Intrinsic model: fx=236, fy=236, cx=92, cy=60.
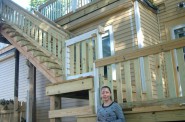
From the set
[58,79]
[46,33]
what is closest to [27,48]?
[46,33]

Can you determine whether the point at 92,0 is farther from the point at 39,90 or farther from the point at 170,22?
the point at 39,90

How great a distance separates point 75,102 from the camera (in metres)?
8.55

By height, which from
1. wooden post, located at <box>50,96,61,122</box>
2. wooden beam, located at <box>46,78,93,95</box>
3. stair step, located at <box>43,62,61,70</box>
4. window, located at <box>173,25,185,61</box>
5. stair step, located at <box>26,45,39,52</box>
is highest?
window, located at <box>173,25,185,61</box>

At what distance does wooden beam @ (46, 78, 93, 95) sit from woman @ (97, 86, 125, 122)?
0.86 m

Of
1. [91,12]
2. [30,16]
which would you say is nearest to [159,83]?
[30,16]

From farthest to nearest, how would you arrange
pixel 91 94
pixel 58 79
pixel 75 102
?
pixel 75 102 → pixel 58 79 → pixel 91 94

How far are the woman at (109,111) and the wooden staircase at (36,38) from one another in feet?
6.64

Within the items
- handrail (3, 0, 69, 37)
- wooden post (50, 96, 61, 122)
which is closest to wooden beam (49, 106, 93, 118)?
wooden post (50, 96, 61, 122)

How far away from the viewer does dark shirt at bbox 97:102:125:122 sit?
3451mm

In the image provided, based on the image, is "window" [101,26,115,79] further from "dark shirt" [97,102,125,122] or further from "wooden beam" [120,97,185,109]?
"dark shirt" [97,102,125,122]

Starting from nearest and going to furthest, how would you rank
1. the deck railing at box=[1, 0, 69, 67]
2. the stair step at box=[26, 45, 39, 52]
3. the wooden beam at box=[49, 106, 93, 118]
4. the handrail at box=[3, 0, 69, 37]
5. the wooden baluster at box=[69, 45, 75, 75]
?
the wooden beam at box=[49, 106, 93, 118] < the wooden baluster at box=[69, 45, 75, 75] < the deck railing at box=[1, 0, 69, 67] < the handrail at box=[3, 0, 69, 37] < the stair step at box=[26, 45, 39, 52]

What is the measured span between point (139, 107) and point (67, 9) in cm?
695

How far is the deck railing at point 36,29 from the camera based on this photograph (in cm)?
615

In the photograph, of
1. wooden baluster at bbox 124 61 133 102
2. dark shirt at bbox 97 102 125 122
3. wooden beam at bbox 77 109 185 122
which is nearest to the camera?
wooden beam at bbox 77 109 185 122
